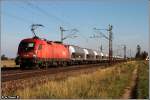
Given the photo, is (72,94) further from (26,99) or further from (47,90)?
(26,99)

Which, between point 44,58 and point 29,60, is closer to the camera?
point 29,60

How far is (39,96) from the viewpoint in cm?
1451

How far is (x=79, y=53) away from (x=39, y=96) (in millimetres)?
52177

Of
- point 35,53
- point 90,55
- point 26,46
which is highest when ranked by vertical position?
point 26,46

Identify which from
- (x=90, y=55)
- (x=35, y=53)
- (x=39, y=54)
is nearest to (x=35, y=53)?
(x=35, y=53)

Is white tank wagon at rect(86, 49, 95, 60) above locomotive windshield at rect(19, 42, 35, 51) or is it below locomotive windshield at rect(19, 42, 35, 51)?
below

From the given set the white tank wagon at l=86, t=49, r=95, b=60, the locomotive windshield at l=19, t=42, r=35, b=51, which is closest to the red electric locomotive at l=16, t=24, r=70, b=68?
the locomotive windshield at l=19, t=42, r=35, b=51

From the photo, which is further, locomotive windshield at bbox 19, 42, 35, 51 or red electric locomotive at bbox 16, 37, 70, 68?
locomotive windshield at bbox 19, 42, 35, 51

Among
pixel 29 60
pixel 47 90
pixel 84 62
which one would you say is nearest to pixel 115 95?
pixel 47 90

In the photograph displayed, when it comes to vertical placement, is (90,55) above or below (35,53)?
below

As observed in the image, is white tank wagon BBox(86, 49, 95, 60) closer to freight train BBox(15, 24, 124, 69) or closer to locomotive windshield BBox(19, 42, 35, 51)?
freight train BBox(15, 24, 124, 69)

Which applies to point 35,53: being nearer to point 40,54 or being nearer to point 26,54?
point 26,54

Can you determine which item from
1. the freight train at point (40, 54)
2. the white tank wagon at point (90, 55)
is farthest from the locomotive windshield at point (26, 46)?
the white tank wagon at point (90, 55)

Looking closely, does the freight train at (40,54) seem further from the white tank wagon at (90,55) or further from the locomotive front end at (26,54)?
the white tank wagon at (90,55)
